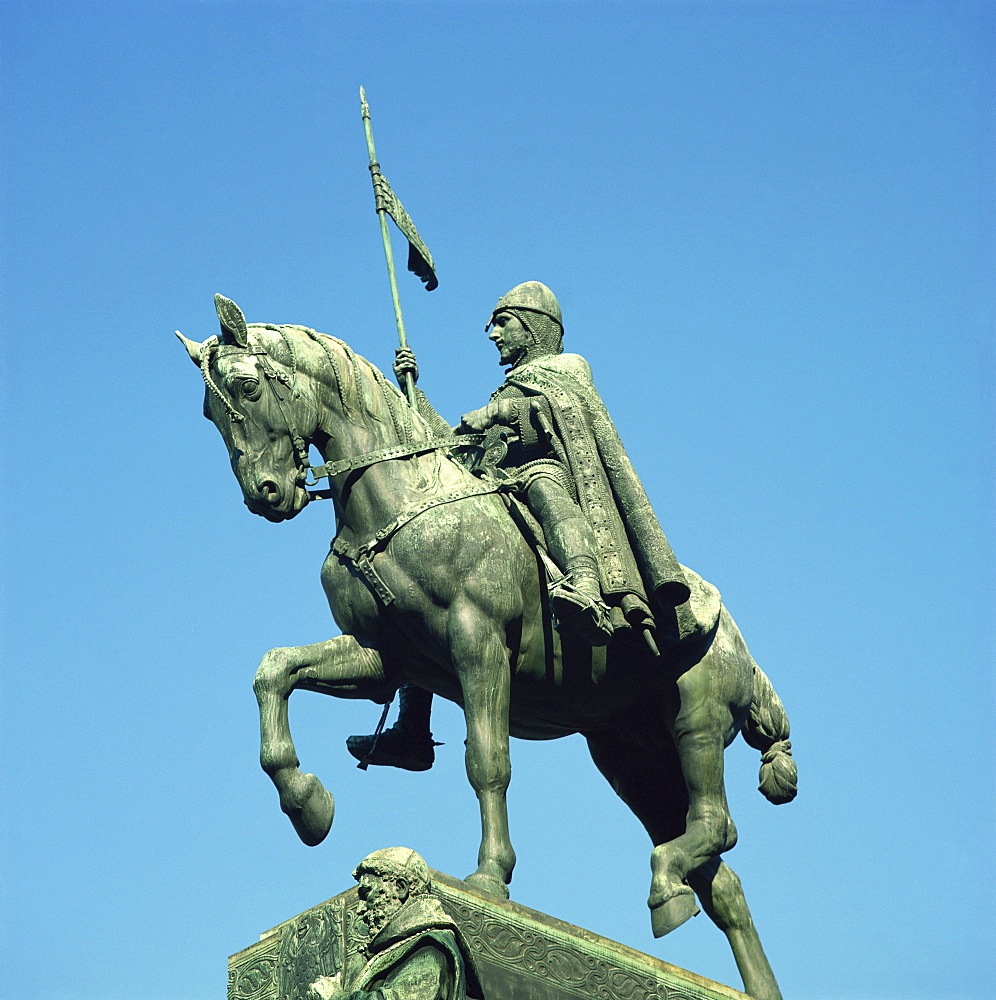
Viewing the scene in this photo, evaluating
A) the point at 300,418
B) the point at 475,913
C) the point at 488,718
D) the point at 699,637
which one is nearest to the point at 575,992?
the point at 475,913

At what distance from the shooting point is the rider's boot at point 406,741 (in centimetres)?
1667

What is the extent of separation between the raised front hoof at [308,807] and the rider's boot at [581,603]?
1.90 m

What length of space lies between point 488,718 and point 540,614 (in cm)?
97

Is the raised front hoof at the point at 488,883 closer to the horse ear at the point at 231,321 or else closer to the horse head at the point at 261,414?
the horse head at the point at 261,414

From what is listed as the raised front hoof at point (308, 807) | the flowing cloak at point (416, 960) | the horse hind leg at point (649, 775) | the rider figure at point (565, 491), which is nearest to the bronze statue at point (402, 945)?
the flowing cloak at point (416, 960)

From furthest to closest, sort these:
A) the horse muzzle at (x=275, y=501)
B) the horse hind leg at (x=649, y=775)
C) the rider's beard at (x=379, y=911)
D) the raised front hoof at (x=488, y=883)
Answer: the horse hind leg at (x=649, y=775) → the horse muzzle at (x=275, y=501) → the raised front hoof at (x=488, y=883) → the rider's beard at (x=379, y=911)

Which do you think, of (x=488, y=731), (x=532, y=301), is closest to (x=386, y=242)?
(x=532, y=301)

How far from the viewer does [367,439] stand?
639 inches

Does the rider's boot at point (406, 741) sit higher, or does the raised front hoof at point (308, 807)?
the rider's boot at point (406, 741)

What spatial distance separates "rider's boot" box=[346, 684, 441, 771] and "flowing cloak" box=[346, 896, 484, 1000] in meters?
3.27

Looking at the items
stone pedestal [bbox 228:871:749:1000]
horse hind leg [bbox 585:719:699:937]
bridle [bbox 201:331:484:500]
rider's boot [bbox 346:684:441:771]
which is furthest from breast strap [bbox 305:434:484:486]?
stone pedestal [bbox 228:871:749:1000]

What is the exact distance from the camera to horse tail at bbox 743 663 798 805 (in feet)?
56.8

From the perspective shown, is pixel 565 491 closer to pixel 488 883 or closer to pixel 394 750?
pixel 394 750

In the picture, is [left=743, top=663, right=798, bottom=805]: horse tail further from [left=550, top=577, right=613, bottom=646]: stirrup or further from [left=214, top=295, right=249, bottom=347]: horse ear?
[left=214, top=295, right=249, bottom=347]: horse ear
